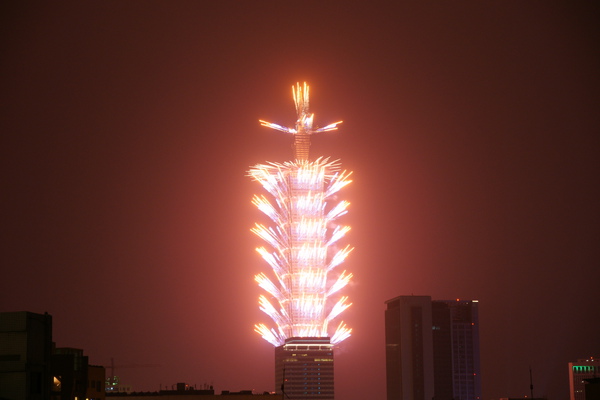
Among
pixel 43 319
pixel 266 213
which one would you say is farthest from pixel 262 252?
pixel 43 319

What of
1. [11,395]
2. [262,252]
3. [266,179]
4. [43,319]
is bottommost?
[11,395]

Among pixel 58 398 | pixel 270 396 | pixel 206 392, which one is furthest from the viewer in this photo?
pixel 206 392

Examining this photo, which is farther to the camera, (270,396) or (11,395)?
(270,396)

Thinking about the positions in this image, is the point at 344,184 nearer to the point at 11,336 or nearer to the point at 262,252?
the point at 262,252

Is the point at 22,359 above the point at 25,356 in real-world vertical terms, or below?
below

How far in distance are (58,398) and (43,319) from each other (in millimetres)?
17421

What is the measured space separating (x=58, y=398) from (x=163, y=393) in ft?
222

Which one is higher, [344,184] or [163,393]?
[344,184]

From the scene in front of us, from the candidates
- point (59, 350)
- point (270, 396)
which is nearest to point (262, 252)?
point (270, 396)

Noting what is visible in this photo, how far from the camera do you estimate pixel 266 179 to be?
198m

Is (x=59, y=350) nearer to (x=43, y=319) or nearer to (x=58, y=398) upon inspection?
(x=58, y=398)

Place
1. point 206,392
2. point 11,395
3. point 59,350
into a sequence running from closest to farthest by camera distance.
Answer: point 11,395, point 59,350, point 206,392

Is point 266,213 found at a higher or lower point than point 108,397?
higher

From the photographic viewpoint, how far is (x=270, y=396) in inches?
5704
